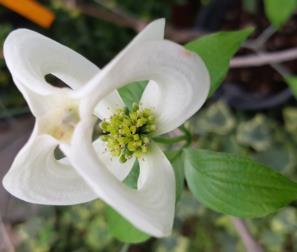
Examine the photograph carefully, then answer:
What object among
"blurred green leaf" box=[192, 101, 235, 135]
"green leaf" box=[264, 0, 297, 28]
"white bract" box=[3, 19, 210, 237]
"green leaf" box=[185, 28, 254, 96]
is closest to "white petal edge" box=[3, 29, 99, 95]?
"white bract" box=[3, 19, 210, 237]

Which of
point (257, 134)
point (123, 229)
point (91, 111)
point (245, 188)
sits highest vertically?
point (91, 111)

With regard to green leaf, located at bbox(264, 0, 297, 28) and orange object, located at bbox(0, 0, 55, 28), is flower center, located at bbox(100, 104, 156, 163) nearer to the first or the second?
orange object, located at bbox(0, 0, 55, 28)

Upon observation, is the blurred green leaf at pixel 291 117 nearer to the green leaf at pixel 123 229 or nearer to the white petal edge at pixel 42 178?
the green leaf at pixel 123 229

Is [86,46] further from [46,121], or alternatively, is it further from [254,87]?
[46,121]

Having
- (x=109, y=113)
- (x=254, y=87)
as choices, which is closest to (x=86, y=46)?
(x=254, y=87)

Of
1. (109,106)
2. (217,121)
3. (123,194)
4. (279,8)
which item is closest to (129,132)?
(109,106)

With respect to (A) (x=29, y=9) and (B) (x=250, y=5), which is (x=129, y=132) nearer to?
(A) (x=29, y=9)

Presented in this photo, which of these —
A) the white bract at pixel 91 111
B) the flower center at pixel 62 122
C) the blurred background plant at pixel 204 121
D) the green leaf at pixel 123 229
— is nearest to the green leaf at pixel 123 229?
the green leaf at pixel 123 229
